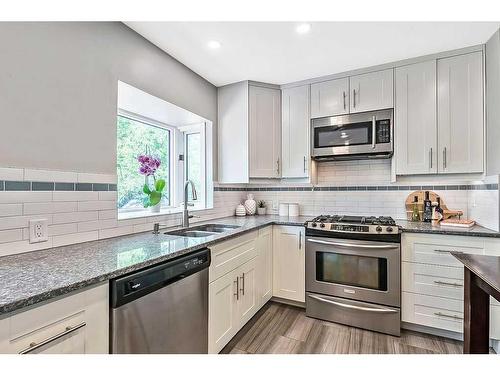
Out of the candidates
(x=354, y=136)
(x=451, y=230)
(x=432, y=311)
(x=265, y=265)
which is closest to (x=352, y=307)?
(x=432, y=311)

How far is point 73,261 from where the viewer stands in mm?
1124

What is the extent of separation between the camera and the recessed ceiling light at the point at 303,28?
178 centimetres

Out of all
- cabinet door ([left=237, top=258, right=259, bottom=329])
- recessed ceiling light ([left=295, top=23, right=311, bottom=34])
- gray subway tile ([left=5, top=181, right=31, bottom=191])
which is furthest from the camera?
cabinet door ([left=237, top=258, right=259, bottom=329])

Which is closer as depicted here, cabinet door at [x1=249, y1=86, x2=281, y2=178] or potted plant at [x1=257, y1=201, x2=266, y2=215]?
cabinet door at [x1=249, y1=86, x2=281, y2=178]

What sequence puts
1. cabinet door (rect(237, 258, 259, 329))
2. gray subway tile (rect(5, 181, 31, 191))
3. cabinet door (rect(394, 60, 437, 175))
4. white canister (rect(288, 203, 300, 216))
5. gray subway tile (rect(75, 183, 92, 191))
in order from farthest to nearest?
white canister (rect(288, 203, 300, 216))
cabinet door (rect(394, 60, 437, 175))
cabinet door (rect(237, 258, 259, 329))
gray subway tile (rect(75, 183, 92, 191))
gray subway tile (rect(5, 181, 31, 191))

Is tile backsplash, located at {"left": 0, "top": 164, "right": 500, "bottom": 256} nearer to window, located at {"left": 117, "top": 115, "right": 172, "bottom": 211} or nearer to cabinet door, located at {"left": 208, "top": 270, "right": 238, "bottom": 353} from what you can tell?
window, located at {"left": 117, "top": 115, "right": 172, "bottom": 211}

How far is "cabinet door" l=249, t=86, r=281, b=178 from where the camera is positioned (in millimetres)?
2754

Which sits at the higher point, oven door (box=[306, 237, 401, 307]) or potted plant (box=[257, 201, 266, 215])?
potted plant (box=[257, 201, 266, 215])

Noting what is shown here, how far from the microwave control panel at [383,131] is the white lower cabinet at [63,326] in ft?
8.01

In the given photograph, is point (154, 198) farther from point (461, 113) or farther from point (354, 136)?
point (461, 113)

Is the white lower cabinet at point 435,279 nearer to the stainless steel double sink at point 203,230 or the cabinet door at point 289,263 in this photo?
the cabinet door at point 289,263

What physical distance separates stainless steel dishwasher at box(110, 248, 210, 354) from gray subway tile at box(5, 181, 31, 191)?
2.28 ft

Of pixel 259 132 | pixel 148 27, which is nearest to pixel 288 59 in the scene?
pixel 259 132

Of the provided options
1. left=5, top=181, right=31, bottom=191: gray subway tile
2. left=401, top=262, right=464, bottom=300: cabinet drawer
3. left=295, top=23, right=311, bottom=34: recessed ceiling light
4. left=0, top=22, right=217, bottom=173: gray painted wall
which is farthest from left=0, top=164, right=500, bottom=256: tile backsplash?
left=295, top=23, right=311, bottom=34: recessed ceiling light
